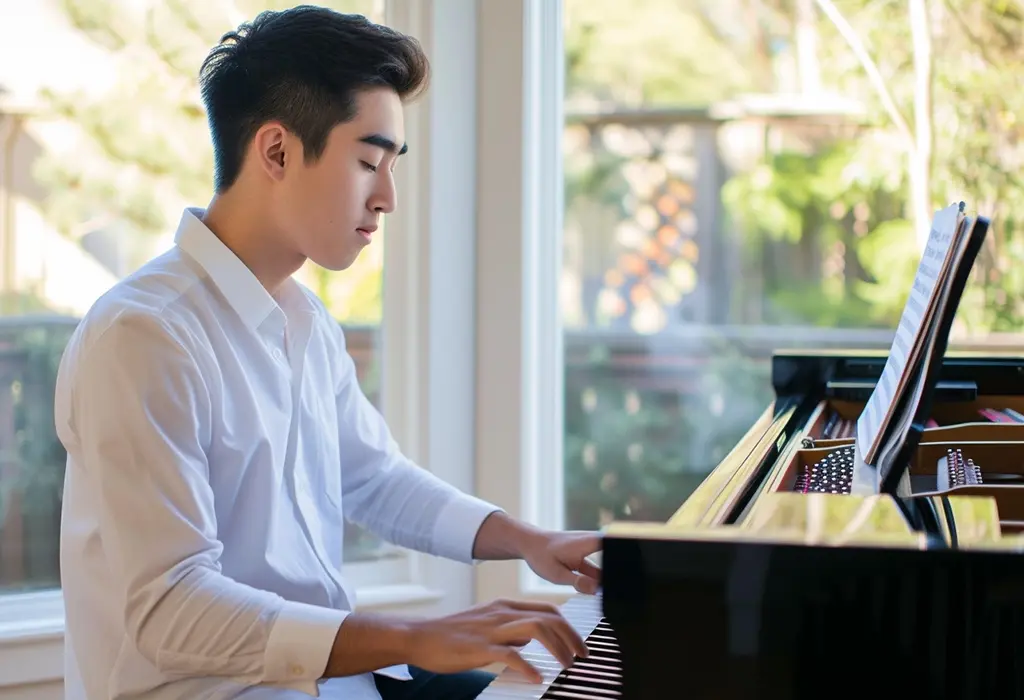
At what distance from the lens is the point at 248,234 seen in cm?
161

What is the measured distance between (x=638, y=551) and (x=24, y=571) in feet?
6.26

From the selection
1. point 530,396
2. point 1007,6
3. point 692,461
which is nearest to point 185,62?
point 530,396

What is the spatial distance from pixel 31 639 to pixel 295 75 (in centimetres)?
141

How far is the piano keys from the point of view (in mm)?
1156

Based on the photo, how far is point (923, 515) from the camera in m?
1.06

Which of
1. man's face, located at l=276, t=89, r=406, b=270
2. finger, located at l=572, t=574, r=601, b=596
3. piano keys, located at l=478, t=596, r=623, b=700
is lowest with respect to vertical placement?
piano keys, located at l=478, t=596, r=623, b=700

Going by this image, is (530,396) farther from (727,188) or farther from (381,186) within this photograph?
(381,186)

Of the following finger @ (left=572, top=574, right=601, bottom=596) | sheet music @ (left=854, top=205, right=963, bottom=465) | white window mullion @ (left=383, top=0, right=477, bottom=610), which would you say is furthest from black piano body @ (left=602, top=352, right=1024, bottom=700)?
white window mullion @ (left=383, top=0, right=477, bottom=610)

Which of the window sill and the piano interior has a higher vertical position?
the piano interior

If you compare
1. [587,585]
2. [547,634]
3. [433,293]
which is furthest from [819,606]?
[433,293]

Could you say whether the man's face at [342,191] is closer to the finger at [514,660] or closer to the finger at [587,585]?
the finger at [587,585]

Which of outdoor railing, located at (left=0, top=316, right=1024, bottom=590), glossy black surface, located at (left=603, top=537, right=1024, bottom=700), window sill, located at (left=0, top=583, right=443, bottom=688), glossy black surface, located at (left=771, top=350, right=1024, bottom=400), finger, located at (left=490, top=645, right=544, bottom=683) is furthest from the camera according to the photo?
outdoor railing, located at (left=0, top=316, right=1024, bottom=590)

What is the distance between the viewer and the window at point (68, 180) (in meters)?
2.40

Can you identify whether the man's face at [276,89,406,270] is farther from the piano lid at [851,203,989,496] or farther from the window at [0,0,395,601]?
the window at [0,0,395,601]
